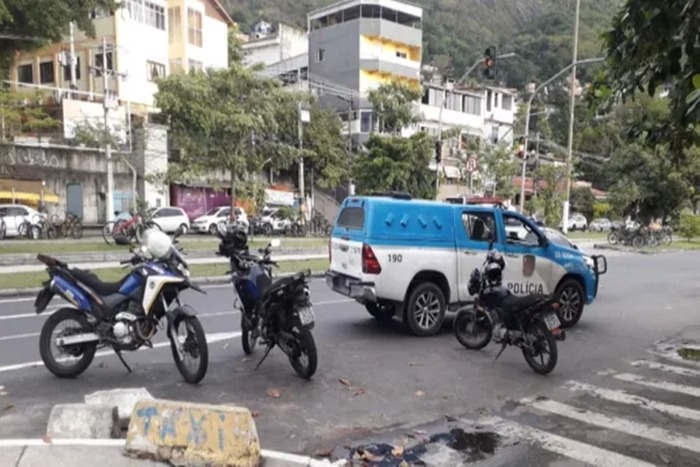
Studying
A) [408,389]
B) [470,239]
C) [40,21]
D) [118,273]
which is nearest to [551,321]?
[408,389]

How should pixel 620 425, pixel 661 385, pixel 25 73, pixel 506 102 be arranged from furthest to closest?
1. pixel 506 102
2. pixel 25 73
3. pixel 661 385
4. pixel 620 425

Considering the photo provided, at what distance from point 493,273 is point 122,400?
483 centimetres

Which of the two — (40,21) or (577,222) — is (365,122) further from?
(40,21)

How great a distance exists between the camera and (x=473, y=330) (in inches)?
333

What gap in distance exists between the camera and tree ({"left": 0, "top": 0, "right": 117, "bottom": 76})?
1875cm

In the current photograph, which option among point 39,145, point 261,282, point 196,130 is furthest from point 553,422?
point 39,145

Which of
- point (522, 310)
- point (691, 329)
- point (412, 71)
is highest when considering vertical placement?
point (412, 71)

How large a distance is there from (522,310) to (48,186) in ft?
96.3

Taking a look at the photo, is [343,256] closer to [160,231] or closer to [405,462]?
[160,231]

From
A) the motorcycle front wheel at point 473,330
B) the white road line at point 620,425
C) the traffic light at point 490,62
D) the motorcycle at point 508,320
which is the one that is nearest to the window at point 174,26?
the traffic light at point 490,62

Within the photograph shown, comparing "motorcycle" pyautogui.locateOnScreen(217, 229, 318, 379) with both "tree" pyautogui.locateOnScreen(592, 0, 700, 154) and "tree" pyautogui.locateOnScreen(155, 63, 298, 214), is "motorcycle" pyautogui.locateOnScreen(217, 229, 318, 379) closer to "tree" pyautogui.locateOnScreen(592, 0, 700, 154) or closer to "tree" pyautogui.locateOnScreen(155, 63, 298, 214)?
"tree" pyautogui.locateOnScreen(592, 0, 700, 154)

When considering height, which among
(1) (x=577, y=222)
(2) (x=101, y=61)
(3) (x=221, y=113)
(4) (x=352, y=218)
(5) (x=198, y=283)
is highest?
(2) (x=101, y=61)

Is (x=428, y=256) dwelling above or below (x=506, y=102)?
below

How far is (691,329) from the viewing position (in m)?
10.7
